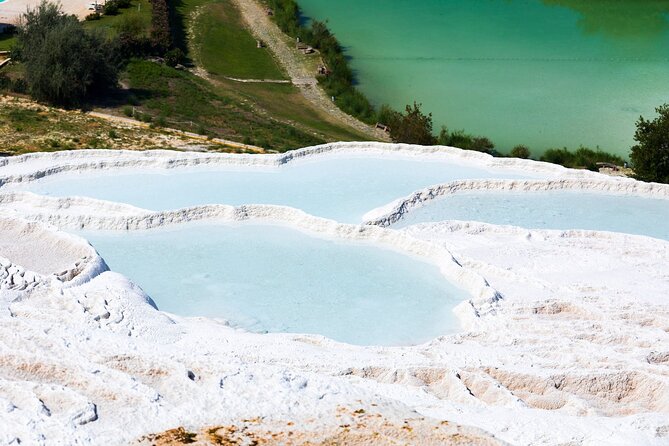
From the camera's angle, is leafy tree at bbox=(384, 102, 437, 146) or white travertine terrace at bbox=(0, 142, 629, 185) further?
leafy tree at bbox=(384, 102, 437, 146)

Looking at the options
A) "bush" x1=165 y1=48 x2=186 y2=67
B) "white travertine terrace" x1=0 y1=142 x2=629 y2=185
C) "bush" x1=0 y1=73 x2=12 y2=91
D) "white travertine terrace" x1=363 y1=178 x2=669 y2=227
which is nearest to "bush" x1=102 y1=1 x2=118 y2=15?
"bush" x1=165 y1=48 x2=186 y2=67

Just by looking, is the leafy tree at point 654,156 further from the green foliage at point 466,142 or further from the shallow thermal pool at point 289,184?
the green foliage at point 466,142

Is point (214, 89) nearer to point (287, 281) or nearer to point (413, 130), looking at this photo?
point (413, 130)

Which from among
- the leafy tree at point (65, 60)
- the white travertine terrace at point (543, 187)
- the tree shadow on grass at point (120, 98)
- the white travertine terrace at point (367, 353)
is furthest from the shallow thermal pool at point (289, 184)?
the tree shadow on grass at point (120, 98)

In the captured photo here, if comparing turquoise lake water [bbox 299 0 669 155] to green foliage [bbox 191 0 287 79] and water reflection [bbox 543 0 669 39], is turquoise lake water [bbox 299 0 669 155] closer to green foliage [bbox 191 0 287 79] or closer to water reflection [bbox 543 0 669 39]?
water reflection [bbox 543 0 669 39]

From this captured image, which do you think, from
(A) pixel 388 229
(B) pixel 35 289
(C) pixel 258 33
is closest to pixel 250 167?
(A) pixel 388 229

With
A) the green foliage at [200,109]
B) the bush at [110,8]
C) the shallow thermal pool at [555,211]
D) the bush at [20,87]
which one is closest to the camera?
the shallow thermal pool at [555,211]
